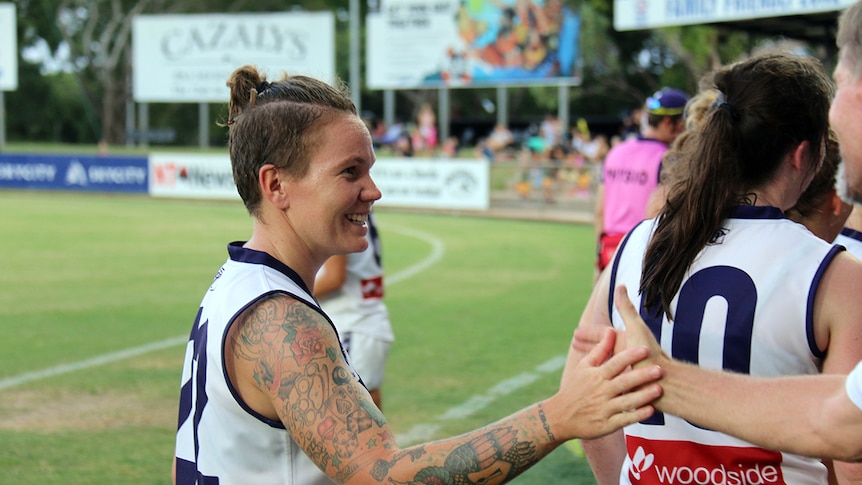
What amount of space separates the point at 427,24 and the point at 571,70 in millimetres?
4728

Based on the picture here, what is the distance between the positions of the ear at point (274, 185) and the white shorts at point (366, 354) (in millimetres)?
2603

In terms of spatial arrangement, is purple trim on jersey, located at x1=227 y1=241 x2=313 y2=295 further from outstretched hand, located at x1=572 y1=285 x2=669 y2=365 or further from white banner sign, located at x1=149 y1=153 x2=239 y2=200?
white banner sign, located at x1=149 y1=153 x2=239 y2=200

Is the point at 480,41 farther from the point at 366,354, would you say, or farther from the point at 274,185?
the point at 274,185

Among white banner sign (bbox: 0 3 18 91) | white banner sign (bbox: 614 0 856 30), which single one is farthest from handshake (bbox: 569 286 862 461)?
white banner sign (bbox: 0 3 18 91)

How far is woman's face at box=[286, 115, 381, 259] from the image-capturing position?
2281 millimetres

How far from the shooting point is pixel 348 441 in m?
1.99

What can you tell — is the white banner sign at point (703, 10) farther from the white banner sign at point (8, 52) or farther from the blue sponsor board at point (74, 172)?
the white banner sign at point (8, 52)

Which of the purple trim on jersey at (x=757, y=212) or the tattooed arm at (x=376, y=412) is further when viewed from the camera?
the purple trim on jersey at (x=757, y=212)

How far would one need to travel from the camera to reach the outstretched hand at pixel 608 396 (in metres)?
1.90

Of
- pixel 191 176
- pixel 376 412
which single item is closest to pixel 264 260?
pixel 376 412

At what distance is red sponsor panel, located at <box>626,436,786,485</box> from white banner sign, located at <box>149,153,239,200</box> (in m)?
22.8

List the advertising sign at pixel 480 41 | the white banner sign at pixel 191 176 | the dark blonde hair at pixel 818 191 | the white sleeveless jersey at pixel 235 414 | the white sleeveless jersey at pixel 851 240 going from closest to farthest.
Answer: the white sleeveless jersey at pixel 235 414, the dark blonde hair at pixel 818 191, the white sleeveless jersey at pixel 851 240, the white banner sign at pixel 191 176, the advertising sign at pixel 480 41

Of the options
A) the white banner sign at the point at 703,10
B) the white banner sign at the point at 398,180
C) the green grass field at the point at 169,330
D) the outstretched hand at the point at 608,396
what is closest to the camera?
the outstretched hand at the point at 608,396

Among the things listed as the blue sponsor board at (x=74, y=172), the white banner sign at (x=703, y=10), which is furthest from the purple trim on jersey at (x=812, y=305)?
the blue sponsor board at (x=74, y=172)
